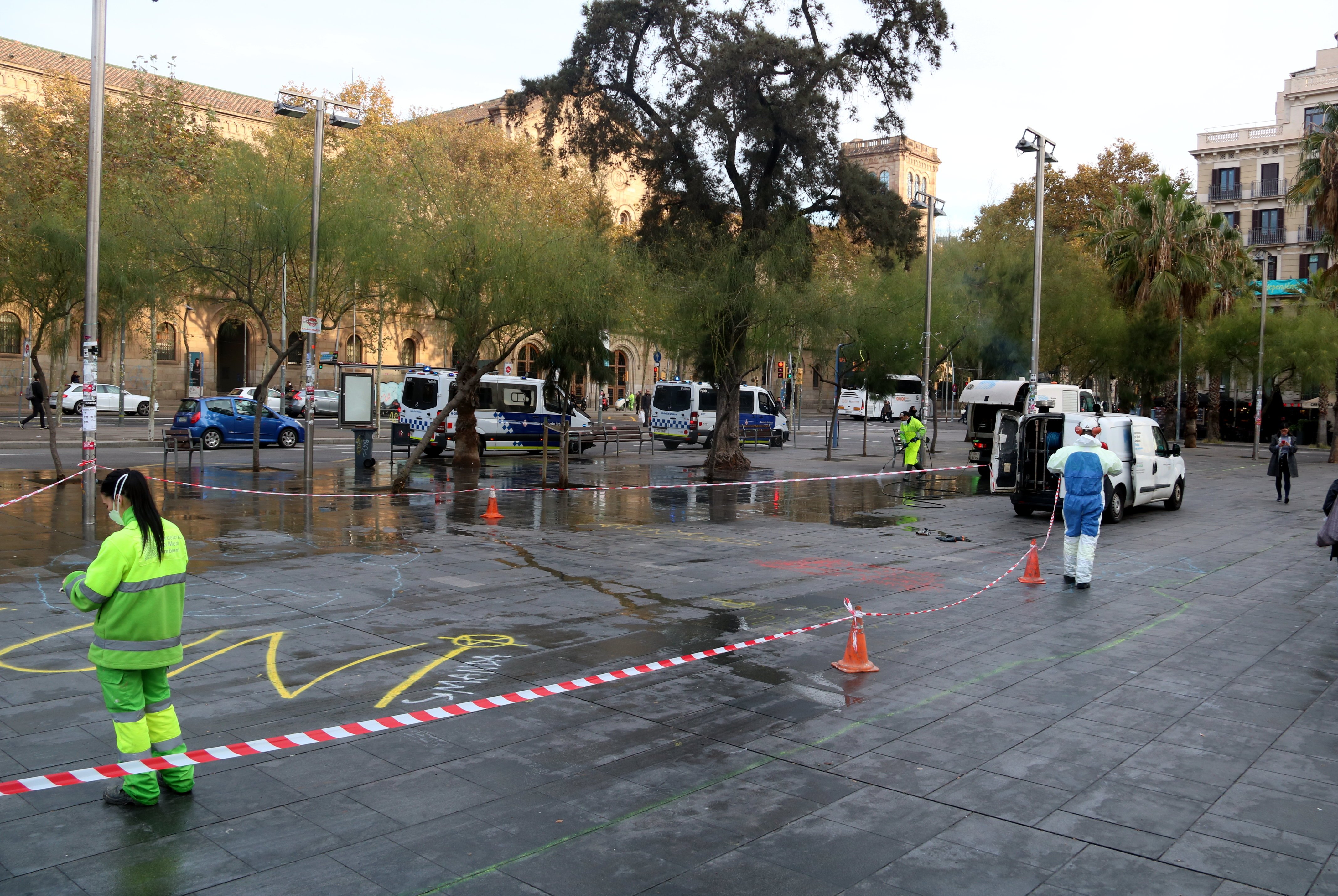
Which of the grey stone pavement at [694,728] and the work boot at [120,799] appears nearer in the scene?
the grey stone pavement at [694,728]

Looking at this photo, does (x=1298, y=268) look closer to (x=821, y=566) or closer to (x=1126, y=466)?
(x=1126, y=466)

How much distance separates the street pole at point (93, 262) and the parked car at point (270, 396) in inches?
884

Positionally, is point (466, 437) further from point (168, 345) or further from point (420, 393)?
point (168, 345)

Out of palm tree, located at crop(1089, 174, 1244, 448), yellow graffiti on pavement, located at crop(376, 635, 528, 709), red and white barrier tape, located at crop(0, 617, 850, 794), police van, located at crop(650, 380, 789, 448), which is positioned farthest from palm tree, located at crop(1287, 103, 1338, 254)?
yellow graffiti on pavement, located at crop(376, 635, 528, 709)

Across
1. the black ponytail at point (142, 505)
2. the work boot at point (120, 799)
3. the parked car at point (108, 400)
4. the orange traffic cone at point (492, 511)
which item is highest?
the parked car at point (108, 400)

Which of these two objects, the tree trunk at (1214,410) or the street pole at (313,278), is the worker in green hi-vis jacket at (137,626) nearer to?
the street pole at (313,278)

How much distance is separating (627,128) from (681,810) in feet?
72.4

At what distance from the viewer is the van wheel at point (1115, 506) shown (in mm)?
17172

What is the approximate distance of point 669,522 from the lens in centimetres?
1633

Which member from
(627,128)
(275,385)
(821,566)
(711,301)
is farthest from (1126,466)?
(275,385)

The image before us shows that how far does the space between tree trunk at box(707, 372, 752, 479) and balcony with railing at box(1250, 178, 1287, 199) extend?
157 feet

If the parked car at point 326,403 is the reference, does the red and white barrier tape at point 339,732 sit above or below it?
below

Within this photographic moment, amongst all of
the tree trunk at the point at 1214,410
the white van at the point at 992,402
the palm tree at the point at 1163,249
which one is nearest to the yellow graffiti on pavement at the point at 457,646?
the white van at the point at 992,402

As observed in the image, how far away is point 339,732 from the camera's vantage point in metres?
6.09
